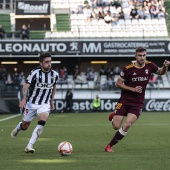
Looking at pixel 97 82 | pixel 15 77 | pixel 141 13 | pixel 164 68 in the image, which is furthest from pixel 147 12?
pixel 164 68

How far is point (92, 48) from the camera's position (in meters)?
42.7

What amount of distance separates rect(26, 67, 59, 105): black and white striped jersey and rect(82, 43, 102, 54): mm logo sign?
3052cm

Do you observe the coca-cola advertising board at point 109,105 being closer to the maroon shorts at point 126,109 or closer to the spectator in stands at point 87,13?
the spectator in stands at point 87,13

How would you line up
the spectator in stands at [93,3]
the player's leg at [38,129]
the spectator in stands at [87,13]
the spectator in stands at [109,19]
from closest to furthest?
the player's leg at [38,129]
the spectator in stands at [109,19]
the spectator in stands at [87,13]
the spectator in stands at [93,3]

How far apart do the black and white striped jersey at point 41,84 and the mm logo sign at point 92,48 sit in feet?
100

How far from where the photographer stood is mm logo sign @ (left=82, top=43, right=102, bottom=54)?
42594 millimetres

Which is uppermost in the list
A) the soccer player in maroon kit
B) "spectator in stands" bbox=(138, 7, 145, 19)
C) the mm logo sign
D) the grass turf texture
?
"spectator in stands" bbox=(138, 7, 145, 19)

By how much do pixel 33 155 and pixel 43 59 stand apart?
189 cm

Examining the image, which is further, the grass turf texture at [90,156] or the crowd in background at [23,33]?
the crowd in background at [23,33]

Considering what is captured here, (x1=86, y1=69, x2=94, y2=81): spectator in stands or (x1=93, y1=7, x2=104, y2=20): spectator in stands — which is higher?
(x1=93, y1=7, x2=104, y2=20): spectator in stands

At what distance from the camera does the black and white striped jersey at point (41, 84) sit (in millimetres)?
11961

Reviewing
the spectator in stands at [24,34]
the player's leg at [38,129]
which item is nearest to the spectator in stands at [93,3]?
the spectator in stands at [24,34]

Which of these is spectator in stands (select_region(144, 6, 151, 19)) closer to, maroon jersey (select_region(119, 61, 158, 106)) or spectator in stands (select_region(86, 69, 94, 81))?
spectator in stands (select_region(86, 69, 94, 81))

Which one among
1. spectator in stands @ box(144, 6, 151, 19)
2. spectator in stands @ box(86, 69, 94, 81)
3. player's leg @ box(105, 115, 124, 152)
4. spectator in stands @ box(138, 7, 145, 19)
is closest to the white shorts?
player's leg @ box(105, 115, 124, 152)
